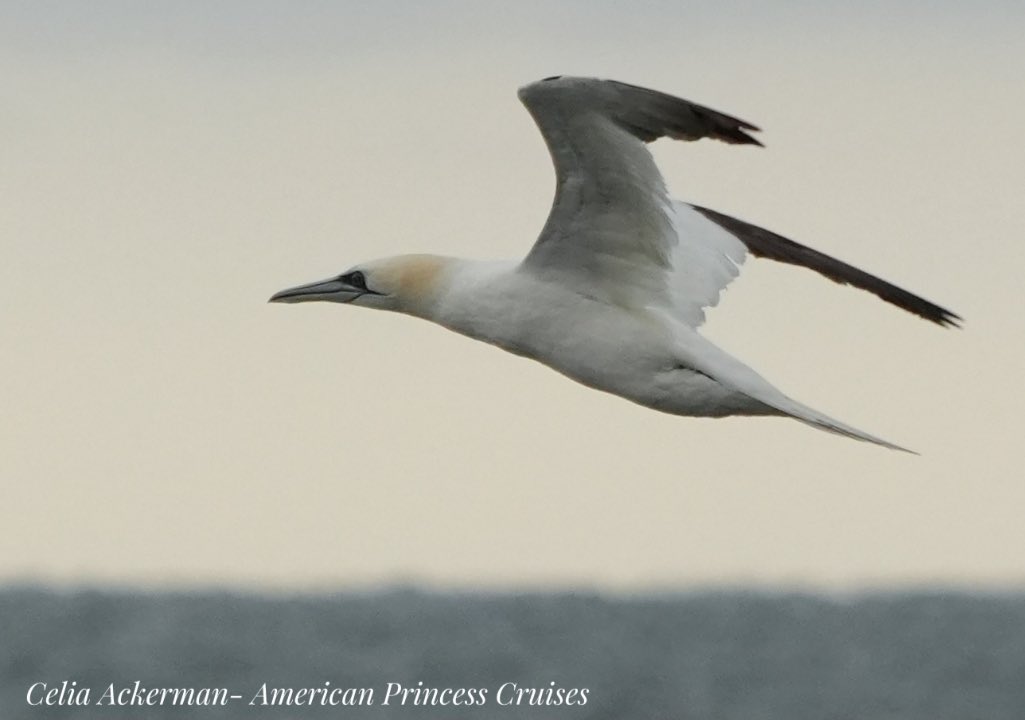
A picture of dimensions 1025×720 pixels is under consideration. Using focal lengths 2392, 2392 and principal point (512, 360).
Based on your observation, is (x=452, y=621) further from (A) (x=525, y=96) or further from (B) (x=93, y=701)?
(A) (x=525, y=96)

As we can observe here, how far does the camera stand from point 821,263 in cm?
1414

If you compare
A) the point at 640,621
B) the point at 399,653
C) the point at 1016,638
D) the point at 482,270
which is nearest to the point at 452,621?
the point at 640,621

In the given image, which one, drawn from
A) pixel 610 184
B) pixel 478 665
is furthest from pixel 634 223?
pixel 478 665

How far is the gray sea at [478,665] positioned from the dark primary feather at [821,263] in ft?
79.1

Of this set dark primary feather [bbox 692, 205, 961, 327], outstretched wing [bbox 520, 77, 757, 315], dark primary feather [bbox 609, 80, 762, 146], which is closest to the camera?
dark primary feather [bbox 609, 80, 762, 146]

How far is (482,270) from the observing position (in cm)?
1296

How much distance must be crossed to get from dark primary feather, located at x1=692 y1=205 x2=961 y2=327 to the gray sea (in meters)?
24.1

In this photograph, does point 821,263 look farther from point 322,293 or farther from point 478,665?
point 478,665

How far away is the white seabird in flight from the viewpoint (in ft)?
38.0

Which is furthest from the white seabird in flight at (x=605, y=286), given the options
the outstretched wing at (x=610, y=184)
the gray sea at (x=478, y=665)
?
the gray sea at (x=478, y=665)

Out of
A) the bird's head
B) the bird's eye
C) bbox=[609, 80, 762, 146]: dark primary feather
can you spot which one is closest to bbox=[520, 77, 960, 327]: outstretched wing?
bbox=[609, 80, 762, 146]: dark primary feather

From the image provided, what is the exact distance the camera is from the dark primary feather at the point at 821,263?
13.1 meters

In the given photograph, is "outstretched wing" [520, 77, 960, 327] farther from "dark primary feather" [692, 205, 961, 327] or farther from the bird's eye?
the bird's eye

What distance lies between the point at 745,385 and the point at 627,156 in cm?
131
